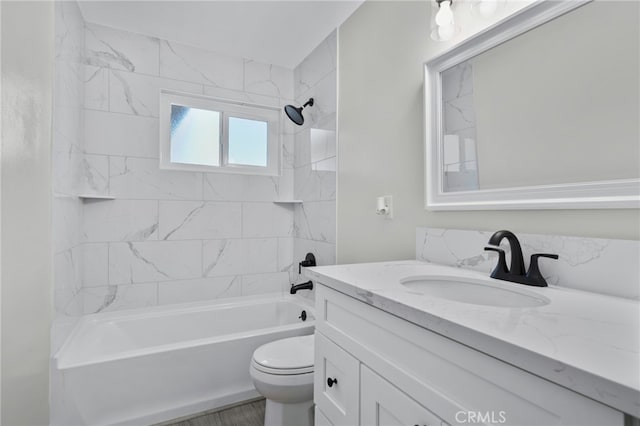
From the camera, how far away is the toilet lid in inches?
59.0

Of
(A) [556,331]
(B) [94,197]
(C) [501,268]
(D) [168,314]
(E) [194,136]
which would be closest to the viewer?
(A) [556,331]

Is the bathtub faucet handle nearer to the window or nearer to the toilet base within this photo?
the window

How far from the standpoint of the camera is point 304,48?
255 cm

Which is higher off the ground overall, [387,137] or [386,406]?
[387,137]

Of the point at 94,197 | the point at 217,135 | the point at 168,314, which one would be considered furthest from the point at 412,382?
the point at 217,135

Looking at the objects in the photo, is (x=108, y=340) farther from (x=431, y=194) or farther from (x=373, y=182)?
(x=431, y=194)

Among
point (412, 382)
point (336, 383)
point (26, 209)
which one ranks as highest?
point (26, 209)

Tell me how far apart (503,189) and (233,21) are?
207cm

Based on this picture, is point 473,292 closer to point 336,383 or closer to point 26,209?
point 336,383

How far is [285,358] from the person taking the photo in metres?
1.56

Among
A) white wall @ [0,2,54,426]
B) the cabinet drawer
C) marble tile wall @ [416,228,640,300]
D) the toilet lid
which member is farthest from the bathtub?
marble tile wall @ [416,228,640,300]

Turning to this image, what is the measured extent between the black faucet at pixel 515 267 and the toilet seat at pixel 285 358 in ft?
3.20

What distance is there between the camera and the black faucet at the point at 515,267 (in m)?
0.91

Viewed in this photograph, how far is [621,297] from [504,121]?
644 millimetres
